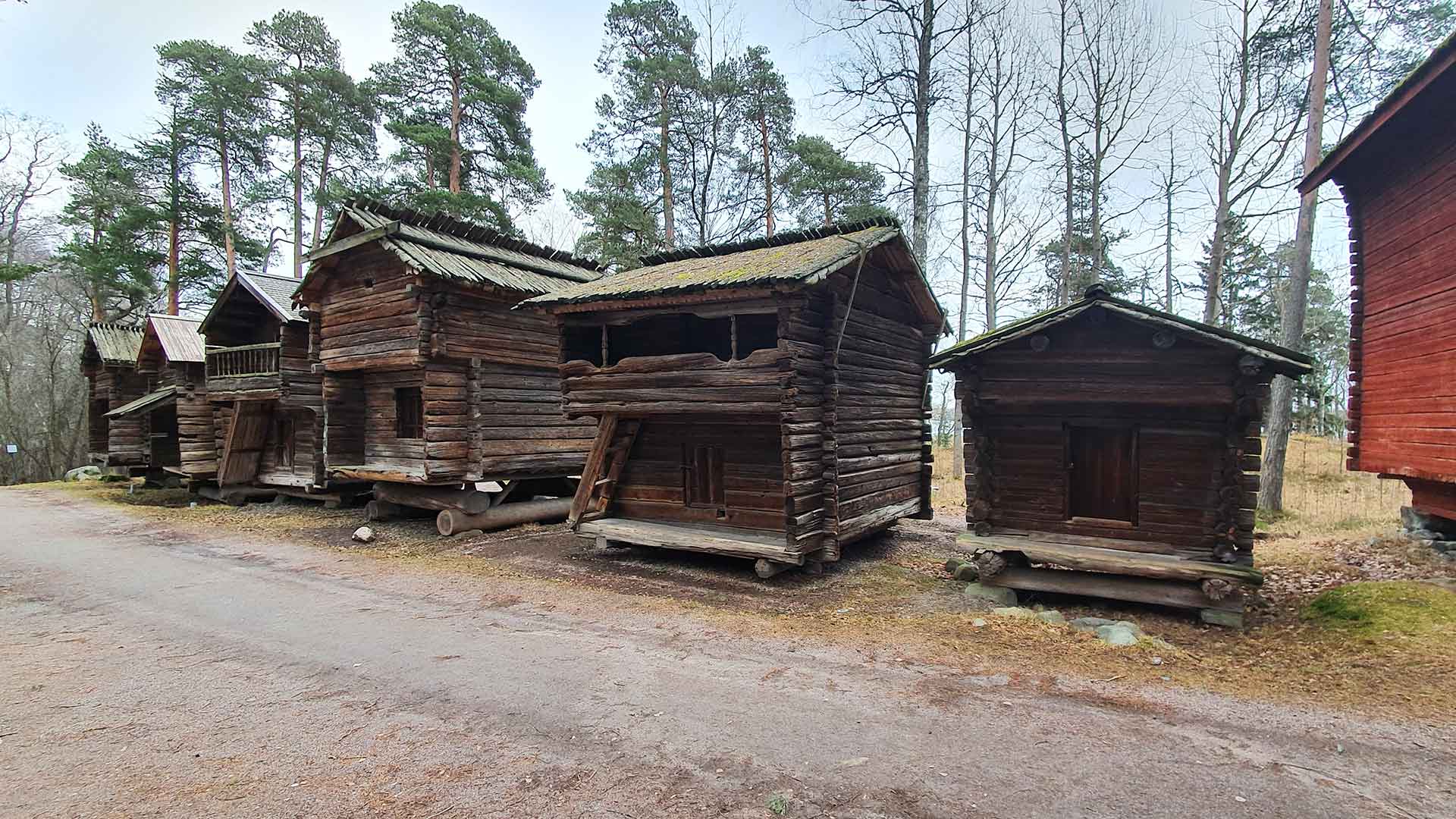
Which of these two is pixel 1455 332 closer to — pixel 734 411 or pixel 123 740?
pixel 734 411

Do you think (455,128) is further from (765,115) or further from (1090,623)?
(1090,623)

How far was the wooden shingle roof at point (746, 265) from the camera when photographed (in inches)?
373

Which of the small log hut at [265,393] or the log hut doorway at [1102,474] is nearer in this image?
the log hut doorway at [1102,474]

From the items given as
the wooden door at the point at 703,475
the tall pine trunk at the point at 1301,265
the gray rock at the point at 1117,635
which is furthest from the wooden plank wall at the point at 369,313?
the tall pine trunk at the point at 1301,265

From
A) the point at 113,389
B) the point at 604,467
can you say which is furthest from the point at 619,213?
the point at 113,389

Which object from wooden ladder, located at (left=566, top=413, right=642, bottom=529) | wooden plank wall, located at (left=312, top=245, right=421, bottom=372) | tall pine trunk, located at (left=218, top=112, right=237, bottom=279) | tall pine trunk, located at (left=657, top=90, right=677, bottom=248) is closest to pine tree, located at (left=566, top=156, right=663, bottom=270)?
tall pine trunk, located at (left=657, top=90, right=677, bottom=248)

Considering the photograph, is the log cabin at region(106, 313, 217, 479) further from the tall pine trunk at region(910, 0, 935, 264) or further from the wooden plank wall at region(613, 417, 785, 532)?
the tall pine trunk at region(910, 0, 935, 264)

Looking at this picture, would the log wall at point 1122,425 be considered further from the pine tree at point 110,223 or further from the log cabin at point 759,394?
the pine tree at point 110,223

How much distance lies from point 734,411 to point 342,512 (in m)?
14.6

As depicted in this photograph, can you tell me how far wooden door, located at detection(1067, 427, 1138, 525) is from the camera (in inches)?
330

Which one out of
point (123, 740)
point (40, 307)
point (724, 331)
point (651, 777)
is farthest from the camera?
point (40, 307)

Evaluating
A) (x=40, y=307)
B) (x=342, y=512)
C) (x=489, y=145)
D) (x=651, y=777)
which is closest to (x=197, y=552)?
(x=342, y=512)

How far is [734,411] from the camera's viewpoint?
10047mm

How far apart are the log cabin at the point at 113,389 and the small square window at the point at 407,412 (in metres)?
18.5
